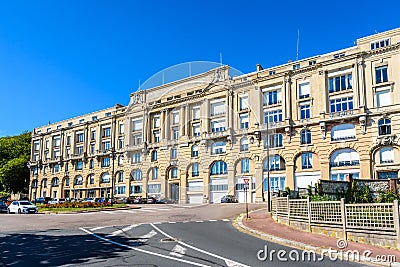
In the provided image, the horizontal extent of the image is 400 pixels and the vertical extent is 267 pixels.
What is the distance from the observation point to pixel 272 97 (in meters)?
54.6

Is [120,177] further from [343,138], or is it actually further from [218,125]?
[343,138]

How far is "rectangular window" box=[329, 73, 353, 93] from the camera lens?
47.3 metres

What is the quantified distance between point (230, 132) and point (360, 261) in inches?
1713

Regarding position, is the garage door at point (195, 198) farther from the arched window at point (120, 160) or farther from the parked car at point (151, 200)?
the arched window at point (120, 160)

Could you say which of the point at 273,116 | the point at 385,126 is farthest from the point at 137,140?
the point at 385,126

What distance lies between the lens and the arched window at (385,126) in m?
43.2

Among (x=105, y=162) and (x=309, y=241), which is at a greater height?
(x=105, y=162)

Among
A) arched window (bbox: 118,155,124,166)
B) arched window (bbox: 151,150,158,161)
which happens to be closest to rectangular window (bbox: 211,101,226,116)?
arched window (bbox: 151,150,158,161)

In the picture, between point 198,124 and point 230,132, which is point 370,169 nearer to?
point 230,132

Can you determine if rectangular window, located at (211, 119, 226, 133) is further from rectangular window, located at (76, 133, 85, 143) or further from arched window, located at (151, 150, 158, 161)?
rectangular window, located at (76, 133, 85, 143)

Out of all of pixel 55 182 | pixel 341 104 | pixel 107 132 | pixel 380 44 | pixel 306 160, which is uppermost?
pixel 380 44

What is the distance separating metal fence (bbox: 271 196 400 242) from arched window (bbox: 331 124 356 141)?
3208cm

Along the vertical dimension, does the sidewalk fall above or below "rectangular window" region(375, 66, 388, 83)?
below

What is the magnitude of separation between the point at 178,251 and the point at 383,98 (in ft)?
136
